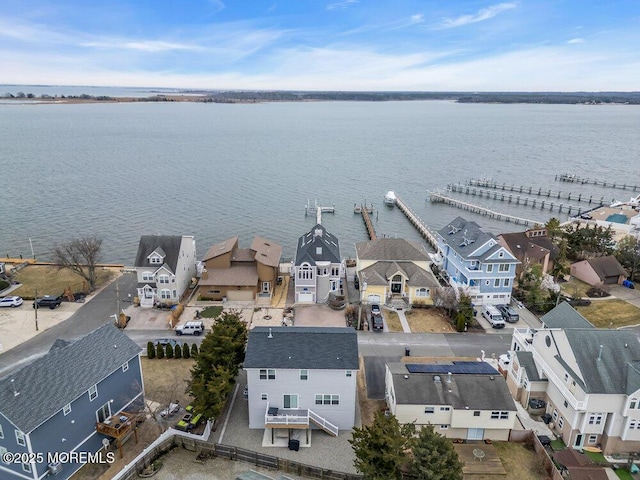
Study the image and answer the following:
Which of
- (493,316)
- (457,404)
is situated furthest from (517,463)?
(493,316)

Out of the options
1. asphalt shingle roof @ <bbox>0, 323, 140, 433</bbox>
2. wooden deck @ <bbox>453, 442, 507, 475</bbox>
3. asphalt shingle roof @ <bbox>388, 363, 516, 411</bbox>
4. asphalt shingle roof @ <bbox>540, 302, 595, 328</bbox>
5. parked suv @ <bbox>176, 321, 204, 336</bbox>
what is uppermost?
asphalt shingle roof @ <bbox>0, 323, 140, 433</bbox>

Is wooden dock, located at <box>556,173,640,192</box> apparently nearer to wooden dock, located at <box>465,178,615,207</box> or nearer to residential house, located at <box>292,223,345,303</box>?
wooden dock, located at <box>465,178,615,207</box>

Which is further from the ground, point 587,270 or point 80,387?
point 80,387

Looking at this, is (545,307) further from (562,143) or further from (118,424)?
(562,143)

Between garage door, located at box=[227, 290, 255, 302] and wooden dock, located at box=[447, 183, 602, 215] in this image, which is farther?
wooden dock, located at box=[447, 183, 602, 215]

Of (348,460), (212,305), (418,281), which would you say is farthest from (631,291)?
(212,305)

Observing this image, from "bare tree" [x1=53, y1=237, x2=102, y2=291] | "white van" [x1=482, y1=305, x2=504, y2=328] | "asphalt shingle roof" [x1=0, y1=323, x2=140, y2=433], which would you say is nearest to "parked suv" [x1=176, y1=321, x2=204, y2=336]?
"asphalt shingle roof" [x1=0, y1=323, x2=140, y2=433]
